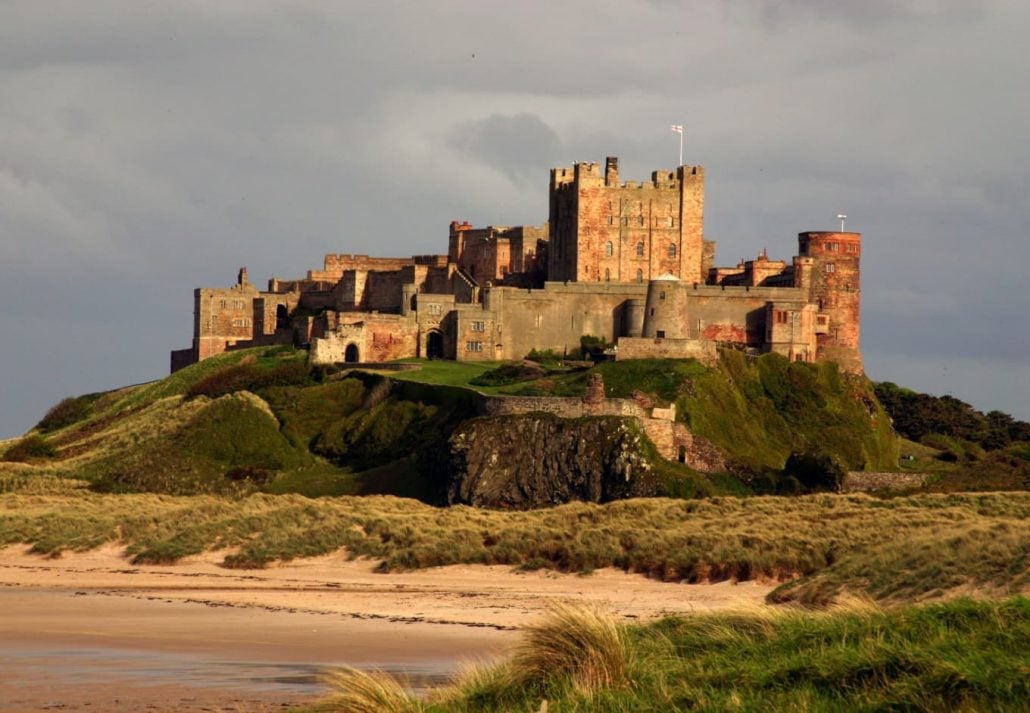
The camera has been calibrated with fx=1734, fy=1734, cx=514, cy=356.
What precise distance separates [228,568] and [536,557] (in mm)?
8575

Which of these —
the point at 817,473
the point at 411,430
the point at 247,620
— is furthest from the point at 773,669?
the point at 411,430

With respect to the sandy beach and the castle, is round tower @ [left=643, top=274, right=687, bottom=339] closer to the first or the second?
the castle

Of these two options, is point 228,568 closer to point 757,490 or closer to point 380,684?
point 757,490

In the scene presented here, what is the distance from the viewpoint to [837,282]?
84.6 meters

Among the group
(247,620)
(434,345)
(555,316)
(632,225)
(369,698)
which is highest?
(632,225)

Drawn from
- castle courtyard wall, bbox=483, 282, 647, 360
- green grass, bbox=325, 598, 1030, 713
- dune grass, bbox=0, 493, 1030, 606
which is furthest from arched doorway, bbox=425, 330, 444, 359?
green grass, bbox=325, 598, 1030, 713

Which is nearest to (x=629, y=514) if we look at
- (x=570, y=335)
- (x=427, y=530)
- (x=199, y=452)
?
(x=427, y=530)

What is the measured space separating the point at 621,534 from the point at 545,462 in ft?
57.7

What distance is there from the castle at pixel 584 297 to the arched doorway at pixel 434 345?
7 centimetres

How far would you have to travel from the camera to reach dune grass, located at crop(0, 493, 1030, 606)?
33.6 meters

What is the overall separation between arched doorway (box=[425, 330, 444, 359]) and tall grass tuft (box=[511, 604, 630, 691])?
215 ft

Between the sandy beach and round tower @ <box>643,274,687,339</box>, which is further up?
round tower @ <box>643,274,687,339</box>

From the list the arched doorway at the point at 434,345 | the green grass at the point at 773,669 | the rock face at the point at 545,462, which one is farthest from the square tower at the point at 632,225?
the green grass at the point at 773,669

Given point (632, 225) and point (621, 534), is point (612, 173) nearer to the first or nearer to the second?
point (632, 225)
